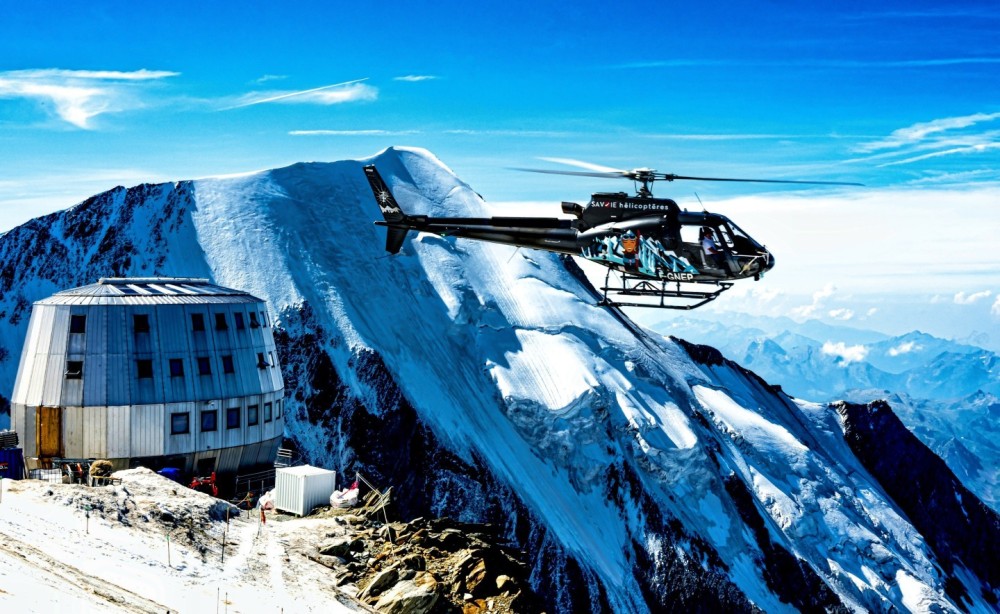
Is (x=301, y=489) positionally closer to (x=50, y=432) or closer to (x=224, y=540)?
(x=224, y=540)

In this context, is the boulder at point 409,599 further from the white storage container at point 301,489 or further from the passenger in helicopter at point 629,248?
the passenger in helicopter at point 629,248

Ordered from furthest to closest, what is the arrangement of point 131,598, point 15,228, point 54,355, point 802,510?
point 802,510
point 15,228
point 54,355
point 131,598

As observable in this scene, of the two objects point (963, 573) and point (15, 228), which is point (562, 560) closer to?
point (15, 228)

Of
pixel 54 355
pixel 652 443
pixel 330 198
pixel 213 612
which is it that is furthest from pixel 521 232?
pixel 330 198

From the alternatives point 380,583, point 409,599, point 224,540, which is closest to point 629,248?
point 380,583

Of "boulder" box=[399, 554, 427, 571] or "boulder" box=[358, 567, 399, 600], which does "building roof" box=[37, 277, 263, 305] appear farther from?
"boulder" box=[358, 567, 399, 600]

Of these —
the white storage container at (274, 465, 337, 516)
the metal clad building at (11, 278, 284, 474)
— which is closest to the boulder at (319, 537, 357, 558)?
the white storage container at (274, 465, 337, 516)
